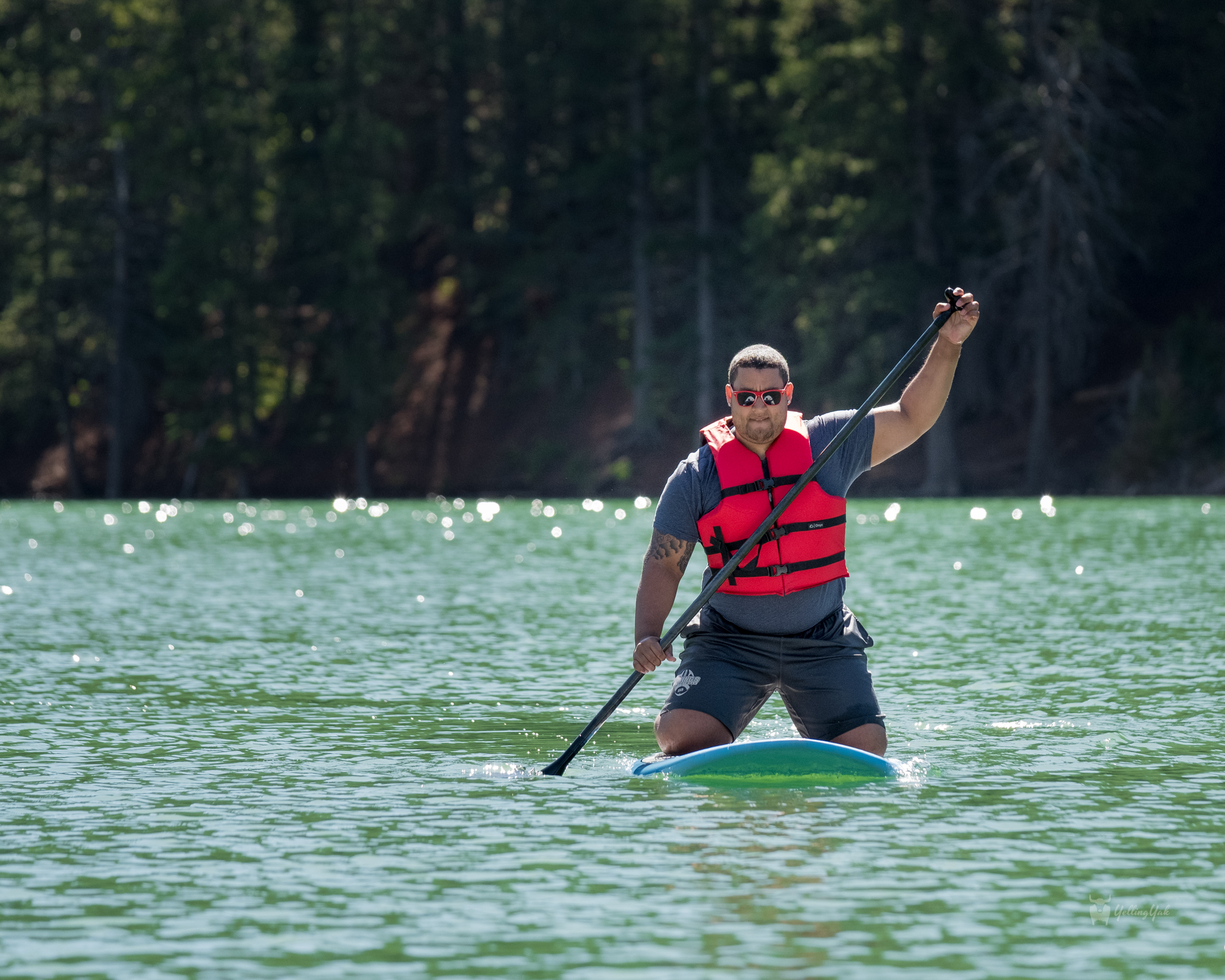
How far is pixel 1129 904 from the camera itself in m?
5.90

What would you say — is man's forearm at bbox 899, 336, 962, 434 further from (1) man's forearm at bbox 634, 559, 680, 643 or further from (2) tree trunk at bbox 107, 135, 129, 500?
(2) tree trunk at bbox 107, 135, 129, 500

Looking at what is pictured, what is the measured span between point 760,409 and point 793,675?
3.78 feet

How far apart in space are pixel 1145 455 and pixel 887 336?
20.8 ft

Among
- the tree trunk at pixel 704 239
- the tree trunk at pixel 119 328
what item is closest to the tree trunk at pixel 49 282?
the tree trunk at pixel 119 328

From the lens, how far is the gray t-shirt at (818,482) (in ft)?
26.3

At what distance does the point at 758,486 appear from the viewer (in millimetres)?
8008

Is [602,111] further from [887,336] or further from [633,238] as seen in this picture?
[887,336]

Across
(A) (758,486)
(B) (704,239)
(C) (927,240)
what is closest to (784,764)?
(A) (758,486)

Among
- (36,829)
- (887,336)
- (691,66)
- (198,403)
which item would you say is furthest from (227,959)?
(198,403)

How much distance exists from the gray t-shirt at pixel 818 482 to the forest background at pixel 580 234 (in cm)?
3091

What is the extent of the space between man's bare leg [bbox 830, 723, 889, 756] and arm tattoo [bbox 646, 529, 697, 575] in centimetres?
100

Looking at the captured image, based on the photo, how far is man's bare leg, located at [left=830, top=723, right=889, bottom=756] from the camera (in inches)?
320

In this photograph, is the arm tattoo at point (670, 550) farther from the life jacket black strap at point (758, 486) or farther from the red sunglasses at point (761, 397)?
the red sunglasses at point (761, 397)
